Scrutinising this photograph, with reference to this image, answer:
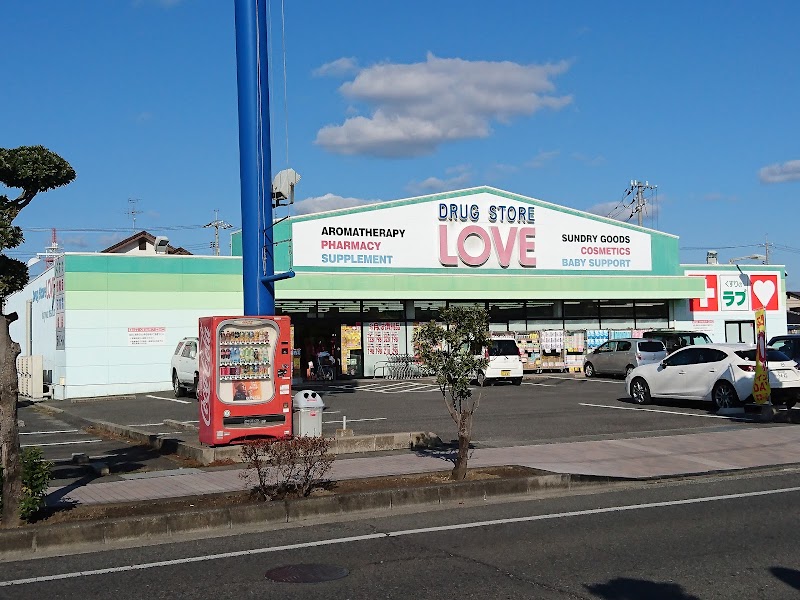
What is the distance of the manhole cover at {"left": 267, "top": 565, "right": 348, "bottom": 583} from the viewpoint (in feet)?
24.4

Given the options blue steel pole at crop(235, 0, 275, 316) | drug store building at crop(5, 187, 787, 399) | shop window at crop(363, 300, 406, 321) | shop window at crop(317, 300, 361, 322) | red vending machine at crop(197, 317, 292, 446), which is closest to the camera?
red vending machine at crop(197, 317, 292, 446)

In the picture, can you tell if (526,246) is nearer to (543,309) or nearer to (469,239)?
(469,239)

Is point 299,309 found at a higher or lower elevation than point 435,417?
higher

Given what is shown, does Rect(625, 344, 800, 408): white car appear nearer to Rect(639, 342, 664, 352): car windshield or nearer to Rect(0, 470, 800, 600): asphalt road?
Rect(0, 470, 800, 600): asphalt road

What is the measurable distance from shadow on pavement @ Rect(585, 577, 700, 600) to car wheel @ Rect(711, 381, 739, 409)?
1491cm

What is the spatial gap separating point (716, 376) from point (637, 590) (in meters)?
15.5

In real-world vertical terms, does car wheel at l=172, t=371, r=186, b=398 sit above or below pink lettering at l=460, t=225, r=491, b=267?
below

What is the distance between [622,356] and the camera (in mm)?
34688

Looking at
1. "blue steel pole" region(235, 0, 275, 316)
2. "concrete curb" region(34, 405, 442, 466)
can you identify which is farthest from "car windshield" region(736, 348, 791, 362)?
"blue steel pole" region(235, 0, 275, 316)

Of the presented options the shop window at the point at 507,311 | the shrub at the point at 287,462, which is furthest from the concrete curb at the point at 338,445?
the shop window at the point at 507,311

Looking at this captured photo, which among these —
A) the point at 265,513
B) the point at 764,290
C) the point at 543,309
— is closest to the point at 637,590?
the point at 265,513

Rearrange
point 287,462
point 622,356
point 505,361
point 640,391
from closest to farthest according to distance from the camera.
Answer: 1. point 287,462
2. point 640,391
3. point 505,361
4. point 622,356

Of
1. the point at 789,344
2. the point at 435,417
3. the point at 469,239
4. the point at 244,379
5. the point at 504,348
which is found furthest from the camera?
the point at 469,239

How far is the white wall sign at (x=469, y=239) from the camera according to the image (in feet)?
117
